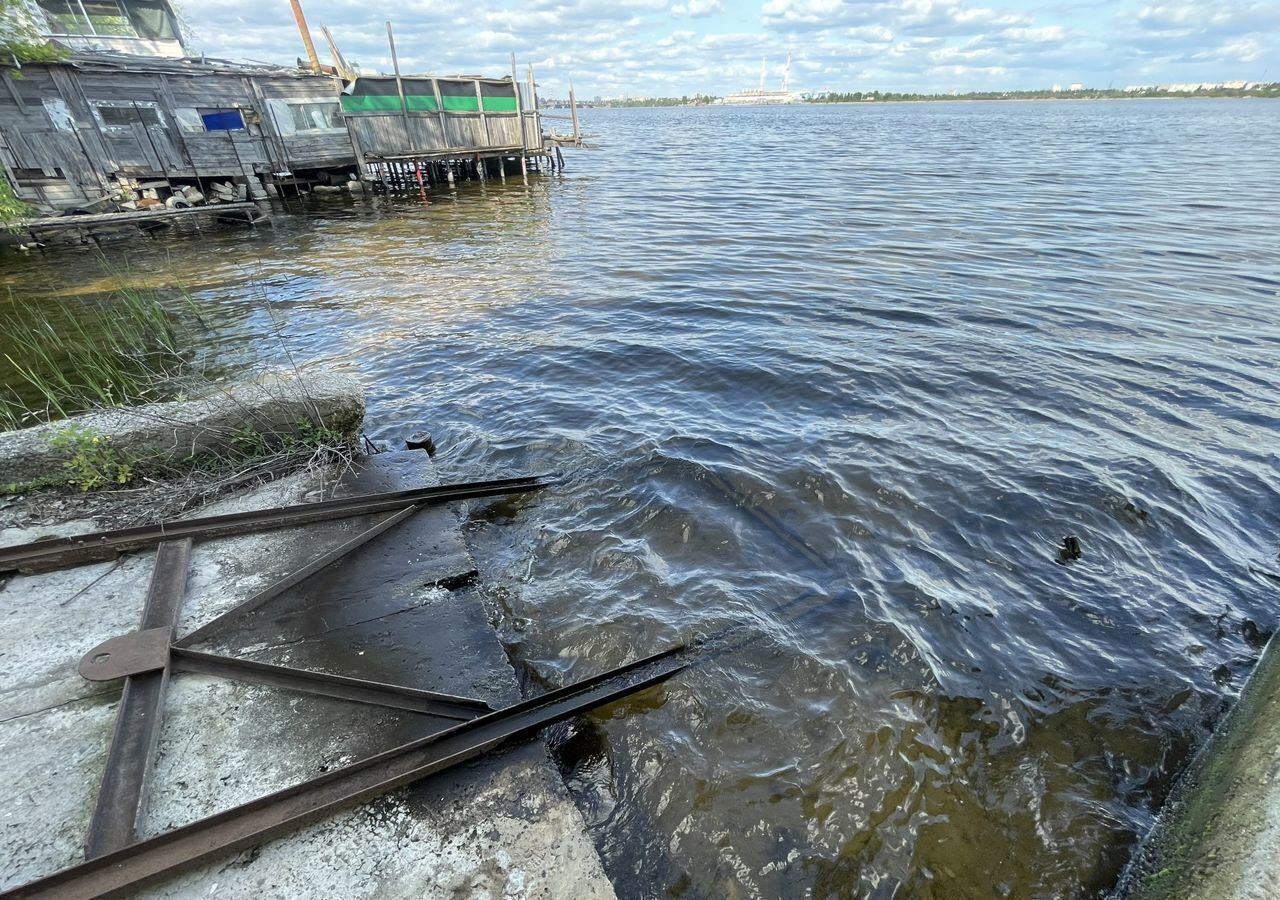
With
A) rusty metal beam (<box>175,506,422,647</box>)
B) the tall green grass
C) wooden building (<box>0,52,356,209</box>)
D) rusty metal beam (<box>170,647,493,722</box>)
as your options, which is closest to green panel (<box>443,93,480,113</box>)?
wooden building (<box>0,52,356,209</box>)

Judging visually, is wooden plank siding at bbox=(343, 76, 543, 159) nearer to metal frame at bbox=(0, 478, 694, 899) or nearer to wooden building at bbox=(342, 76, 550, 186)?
wooden building at bbox=(342, 76, 550, 186)

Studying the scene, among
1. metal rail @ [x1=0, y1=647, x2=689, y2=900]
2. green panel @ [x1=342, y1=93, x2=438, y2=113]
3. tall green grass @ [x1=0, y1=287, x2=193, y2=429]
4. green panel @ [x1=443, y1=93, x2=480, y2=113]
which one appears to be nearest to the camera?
metal rail @ [x1=0, y1=647, x2=689, y2=900]

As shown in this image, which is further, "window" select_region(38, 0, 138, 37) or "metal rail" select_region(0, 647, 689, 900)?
"window" select_region(38, 0, 138, 37)

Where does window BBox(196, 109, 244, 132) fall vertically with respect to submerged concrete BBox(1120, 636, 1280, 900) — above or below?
above

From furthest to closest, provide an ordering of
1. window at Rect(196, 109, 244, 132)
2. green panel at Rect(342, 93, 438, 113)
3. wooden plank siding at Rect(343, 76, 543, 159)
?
wooden plank siding at Rect(343, 76, 543, 159)
green panel at Rect(342, 93, 438, 113)
window at Rect(196, 109, 244, 132)

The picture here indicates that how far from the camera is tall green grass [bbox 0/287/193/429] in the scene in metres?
7.01

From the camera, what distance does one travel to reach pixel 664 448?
256 inches

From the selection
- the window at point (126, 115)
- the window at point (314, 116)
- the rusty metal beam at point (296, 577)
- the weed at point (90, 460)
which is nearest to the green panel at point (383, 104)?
the window at point (314, 116)

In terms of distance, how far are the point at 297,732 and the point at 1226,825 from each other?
4222 millimetres

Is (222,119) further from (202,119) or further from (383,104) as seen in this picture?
(383,104)

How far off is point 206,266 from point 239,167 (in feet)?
34.9

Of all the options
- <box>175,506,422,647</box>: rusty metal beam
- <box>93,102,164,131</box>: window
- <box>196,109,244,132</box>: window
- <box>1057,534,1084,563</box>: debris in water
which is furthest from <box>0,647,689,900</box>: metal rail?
<box>196,109,244,132</box>: window

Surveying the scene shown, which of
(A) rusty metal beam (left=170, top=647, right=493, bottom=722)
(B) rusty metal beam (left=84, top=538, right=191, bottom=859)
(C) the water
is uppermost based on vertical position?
(B) rusty metal beam (left=84, top=538, right=191, bottom=859)

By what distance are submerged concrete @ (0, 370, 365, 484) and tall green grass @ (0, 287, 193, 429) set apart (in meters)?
1.17
